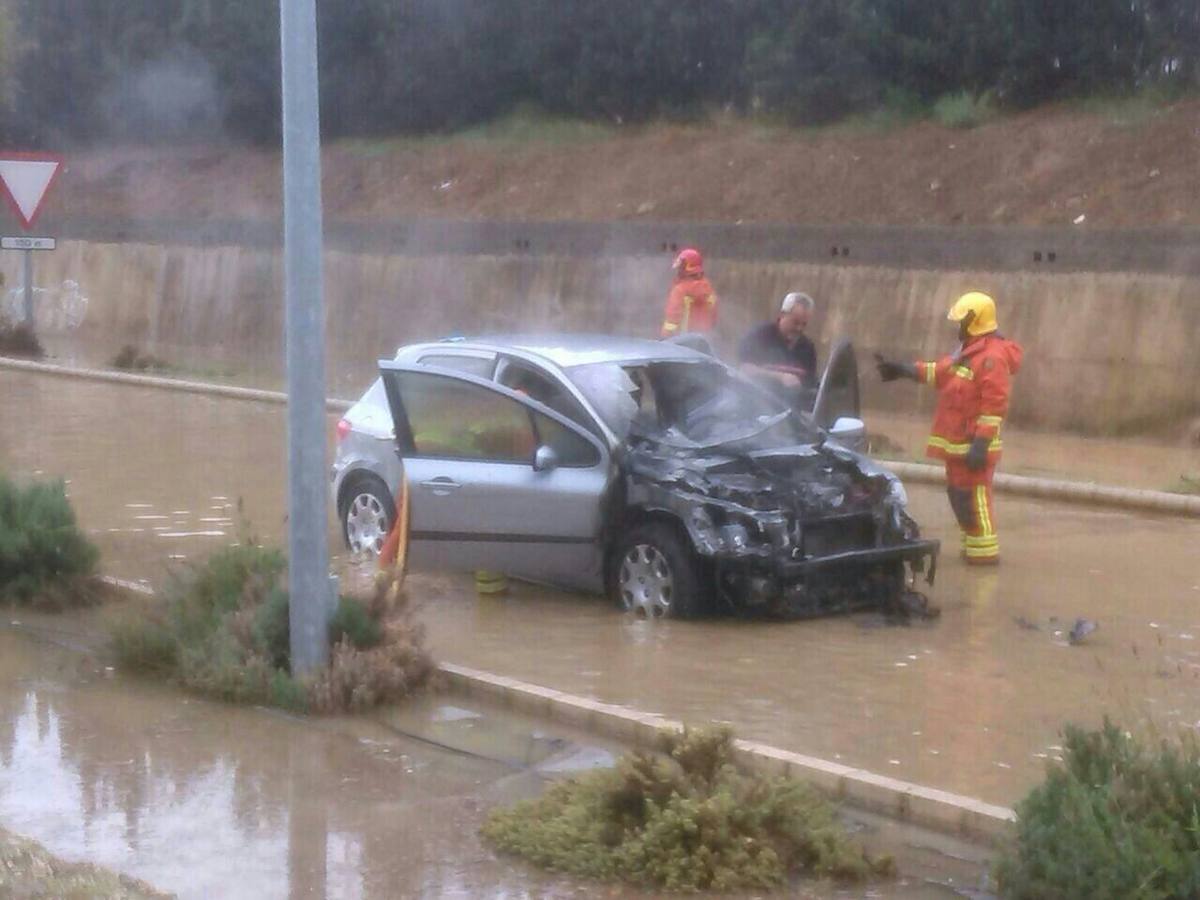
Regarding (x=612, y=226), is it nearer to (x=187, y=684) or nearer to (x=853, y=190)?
(x=853, y=190)

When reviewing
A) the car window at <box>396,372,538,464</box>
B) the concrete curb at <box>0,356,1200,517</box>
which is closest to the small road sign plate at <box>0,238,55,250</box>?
the concrete curb at <box>0,356,1200,517</box>

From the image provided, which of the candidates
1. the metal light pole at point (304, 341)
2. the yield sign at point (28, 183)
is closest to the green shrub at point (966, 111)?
the yield sign at point (28, 183)

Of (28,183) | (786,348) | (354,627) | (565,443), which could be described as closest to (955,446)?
(786,348)

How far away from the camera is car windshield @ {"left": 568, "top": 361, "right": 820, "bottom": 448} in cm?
1012

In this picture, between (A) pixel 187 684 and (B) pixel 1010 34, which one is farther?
(B) pixel 1010 34

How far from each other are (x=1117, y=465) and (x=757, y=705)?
9.98 m

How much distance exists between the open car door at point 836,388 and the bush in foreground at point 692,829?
16.3 ft

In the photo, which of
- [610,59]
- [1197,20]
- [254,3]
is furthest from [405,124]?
[1197,20]

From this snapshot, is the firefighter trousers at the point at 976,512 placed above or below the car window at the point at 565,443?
below

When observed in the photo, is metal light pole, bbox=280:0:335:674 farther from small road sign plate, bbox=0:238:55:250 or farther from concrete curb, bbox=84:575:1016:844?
small road sign plate, bbox=0:238:55:250

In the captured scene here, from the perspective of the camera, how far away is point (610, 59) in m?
38.7

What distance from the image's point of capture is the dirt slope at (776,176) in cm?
2512

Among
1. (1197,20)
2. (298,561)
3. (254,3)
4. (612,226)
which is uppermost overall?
(254,3)

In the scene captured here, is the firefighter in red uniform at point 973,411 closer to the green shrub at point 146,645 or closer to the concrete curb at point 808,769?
the concrete curb at point 808,769
